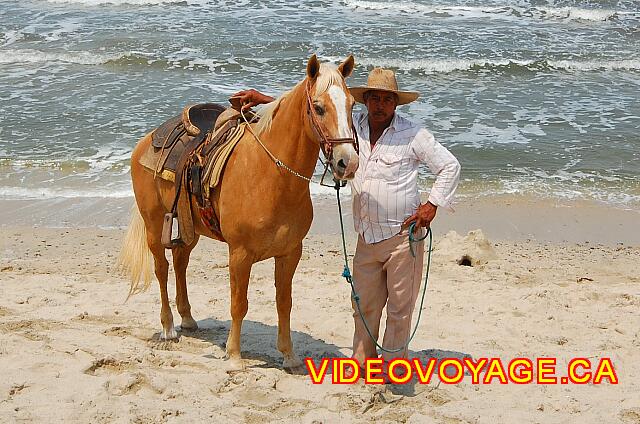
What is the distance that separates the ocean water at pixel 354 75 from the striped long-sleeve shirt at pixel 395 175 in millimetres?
5459

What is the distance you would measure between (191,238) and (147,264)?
705 mm

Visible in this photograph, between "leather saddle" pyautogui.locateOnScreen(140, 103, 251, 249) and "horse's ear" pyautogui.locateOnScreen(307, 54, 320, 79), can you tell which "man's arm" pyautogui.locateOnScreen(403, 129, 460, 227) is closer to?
"horse's ear" pyautogui.locateOnScreen(307, 54, 320, 79)

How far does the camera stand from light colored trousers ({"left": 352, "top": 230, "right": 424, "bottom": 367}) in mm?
4617

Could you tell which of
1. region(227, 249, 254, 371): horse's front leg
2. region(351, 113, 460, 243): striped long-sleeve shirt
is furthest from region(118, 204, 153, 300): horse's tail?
region(351, 113, 460, 243): striped long-sleeve shirt

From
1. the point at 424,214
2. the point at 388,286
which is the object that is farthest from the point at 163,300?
the point at 424,214

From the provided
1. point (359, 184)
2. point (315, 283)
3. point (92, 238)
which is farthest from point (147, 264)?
point (92, 238)

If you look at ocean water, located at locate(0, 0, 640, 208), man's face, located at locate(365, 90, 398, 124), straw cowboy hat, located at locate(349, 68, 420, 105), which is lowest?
ocean water, located at locate(0, 0, 640, 208)

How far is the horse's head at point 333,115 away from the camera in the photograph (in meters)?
3.88

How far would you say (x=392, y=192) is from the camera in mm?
4492

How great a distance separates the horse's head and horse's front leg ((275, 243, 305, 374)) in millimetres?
1037

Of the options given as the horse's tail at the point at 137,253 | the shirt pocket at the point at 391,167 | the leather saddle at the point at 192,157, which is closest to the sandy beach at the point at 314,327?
the horse's tail at the point at 137,253

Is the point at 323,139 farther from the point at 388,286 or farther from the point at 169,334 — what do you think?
the point at 169,334

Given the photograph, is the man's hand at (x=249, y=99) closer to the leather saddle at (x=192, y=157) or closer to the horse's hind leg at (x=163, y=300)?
the leather saddle at (x=192, y=157)

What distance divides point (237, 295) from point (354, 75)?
12430 millimetres
